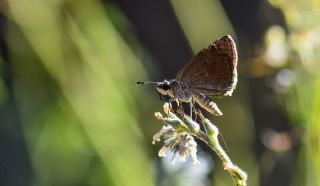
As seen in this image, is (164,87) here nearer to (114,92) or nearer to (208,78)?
(208,78)

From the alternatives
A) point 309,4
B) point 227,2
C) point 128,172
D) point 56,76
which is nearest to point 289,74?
point 309,4

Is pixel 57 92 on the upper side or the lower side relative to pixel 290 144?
upper

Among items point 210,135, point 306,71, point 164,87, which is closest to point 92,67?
point 306,71

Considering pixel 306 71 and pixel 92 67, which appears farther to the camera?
pixel 92 67

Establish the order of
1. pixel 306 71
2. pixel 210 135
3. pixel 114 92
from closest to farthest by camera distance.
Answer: pixel 210 135 → pixel 306 71 → pixel 114 92

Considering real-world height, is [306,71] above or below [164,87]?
below

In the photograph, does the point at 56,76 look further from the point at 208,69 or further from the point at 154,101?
the point at 208,69

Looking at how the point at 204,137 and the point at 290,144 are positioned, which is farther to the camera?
the point at 290,144
